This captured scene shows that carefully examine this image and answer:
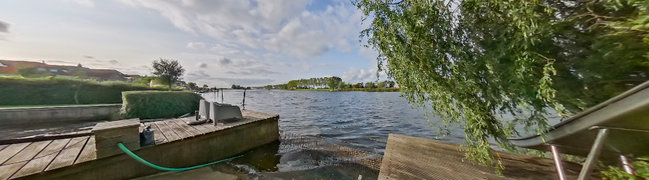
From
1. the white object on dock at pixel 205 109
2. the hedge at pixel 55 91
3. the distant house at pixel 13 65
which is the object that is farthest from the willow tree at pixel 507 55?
the distant house at pixel 13 65

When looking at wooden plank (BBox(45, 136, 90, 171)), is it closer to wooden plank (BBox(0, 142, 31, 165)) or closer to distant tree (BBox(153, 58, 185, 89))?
wooden plank (BBox(0, 142, 31, 165))

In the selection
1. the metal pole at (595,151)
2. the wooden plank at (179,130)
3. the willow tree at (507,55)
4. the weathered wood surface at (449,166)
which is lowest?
the weathered wood surface at (449,166)

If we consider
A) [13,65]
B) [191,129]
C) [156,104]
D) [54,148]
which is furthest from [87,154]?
[13,65]

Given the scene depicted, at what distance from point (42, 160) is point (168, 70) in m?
31.2

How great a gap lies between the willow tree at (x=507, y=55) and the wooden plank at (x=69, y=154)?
18.8 ft

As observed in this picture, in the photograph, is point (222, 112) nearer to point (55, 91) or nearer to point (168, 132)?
point (168, 132)

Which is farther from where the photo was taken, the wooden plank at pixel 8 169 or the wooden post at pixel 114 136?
the wooden post at pixel 114 136

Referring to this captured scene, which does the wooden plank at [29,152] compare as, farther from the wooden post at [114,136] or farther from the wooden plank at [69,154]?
the wooden post at [114,136]

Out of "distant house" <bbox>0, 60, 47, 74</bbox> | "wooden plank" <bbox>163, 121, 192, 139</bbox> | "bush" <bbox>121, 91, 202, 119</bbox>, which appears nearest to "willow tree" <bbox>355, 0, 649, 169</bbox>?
"wooden plank" <bbox>163, 121, 192, 139</bbox>

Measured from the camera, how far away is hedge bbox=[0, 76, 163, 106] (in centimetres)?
1295

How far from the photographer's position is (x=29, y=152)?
3.79 metres

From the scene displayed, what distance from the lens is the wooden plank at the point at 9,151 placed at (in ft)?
11.5

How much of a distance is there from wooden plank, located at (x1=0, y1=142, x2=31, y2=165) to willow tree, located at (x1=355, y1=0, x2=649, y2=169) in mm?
6867

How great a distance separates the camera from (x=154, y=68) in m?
27.8
